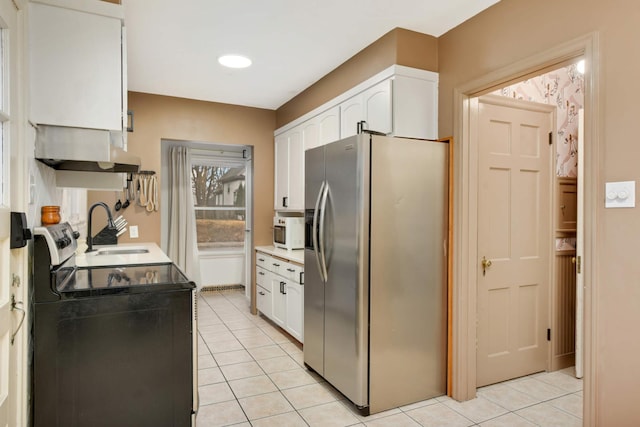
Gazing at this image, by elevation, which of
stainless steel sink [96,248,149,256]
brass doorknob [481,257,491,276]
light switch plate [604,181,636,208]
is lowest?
brass doorknob [481,257,491,276]

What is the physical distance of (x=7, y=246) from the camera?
58.8 inches

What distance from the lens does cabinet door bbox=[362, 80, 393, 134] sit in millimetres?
2738

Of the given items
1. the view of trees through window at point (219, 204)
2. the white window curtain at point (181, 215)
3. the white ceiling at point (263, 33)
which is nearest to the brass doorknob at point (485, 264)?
the white ceiling at point (263, 33)

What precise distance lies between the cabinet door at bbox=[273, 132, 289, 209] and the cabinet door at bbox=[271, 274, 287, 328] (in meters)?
0.94

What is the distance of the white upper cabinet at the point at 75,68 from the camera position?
182 cm

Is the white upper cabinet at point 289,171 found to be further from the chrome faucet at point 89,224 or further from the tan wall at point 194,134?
the chrome faucet at point 89,224

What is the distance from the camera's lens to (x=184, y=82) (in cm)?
389

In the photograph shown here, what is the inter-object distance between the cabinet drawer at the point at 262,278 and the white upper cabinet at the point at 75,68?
8.68 feet

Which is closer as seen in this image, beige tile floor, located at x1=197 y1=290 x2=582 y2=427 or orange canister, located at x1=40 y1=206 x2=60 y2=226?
orange canister, located at x1=40 y1=206 x2=60 y2=226

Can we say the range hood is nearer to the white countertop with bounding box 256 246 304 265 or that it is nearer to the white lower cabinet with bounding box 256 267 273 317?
the white countertop with bounding box 256 246 304 265

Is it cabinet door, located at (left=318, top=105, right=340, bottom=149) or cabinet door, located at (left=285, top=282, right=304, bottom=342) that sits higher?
cabinet door, located at (left=318, top=105, right=340, bottom=149)

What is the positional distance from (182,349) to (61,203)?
1.50 meters

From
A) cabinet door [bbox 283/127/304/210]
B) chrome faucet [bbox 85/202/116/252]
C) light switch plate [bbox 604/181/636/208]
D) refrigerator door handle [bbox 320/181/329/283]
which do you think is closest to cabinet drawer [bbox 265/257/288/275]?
cabinet door [bbox 283/127/304/210]

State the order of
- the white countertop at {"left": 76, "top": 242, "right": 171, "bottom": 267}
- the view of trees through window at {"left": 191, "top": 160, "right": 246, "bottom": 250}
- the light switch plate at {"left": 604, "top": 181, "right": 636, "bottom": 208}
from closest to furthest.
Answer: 1. the light switch plate at {"left": 604, "top": 181, "right": 636, "bottom": 208}
2. the white countertop at {"left": 76, "top": 242, "right": 171, "bottom": 267}
3. the view of trees through window at {"left": 191, "top": 160, "right": 246, "bottom": 250}
